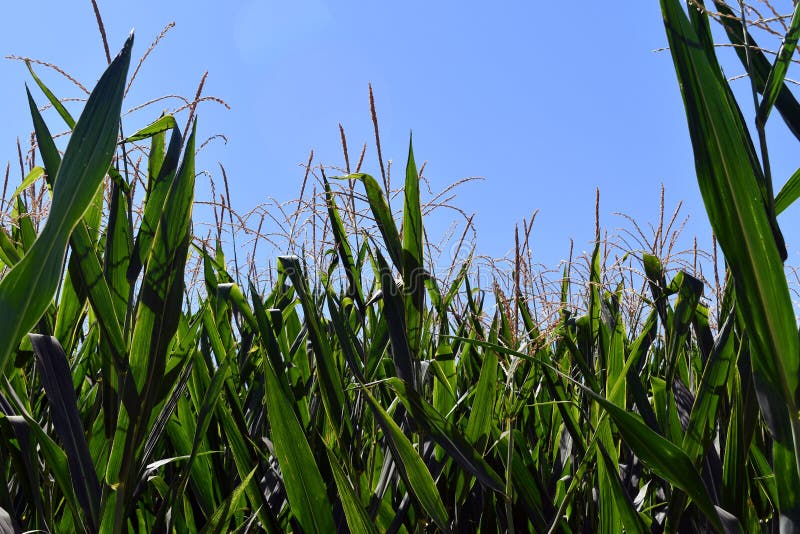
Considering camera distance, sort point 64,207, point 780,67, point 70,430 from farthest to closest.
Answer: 1. point 70,430
2. point 780,67
3. point 64,207

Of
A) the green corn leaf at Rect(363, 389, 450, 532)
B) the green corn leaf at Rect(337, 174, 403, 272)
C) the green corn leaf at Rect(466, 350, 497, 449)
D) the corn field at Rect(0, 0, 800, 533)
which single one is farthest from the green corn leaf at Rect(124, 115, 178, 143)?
the green corn leaf at Rect(466, 350, 497, 449)

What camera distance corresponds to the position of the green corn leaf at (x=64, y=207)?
402mm

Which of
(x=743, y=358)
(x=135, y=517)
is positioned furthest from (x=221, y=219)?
(x=743, y=358)

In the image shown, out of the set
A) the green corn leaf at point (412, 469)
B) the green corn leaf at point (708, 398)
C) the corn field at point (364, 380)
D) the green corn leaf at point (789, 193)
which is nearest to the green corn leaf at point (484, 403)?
the corn field at point (364, 380)

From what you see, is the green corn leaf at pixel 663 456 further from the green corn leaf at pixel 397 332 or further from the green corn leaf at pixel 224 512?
the green corn leaf at pixel 224 512

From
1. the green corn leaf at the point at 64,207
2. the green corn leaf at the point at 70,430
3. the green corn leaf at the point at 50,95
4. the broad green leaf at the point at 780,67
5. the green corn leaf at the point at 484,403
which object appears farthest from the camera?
the green corn leaf at the point at 484,403

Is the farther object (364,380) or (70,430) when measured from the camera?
(364,380)

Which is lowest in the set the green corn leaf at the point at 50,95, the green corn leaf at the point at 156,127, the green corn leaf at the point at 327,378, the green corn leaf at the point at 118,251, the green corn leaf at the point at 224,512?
the green corn leaf at the point at 224,512

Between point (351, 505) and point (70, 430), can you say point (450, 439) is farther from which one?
point (70, 430)

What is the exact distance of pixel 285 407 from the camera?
77 cm

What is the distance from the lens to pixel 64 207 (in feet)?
1.41

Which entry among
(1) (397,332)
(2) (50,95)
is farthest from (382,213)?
(2) (50,95)

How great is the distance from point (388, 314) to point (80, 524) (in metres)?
0.44

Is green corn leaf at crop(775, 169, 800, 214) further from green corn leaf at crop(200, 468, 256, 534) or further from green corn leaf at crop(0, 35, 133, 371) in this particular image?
green corn leaf at crop(200, 468, 256, 534)
